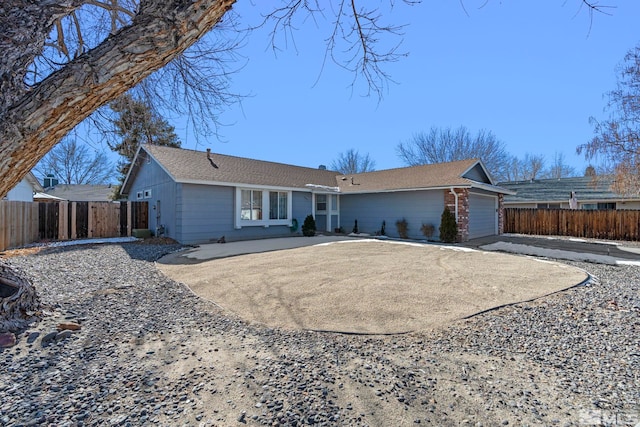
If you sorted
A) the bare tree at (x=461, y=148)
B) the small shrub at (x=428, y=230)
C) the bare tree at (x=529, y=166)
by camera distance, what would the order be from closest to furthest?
1. the small shrub at (x=428, y=230)
2. the bare tree at (x=461, y=148)
3. the bare tree at (x=529, y=166)

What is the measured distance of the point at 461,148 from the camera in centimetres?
2970

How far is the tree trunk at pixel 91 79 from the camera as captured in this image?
185 centimetres

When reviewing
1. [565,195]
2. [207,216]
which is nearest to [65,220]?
[207,216]

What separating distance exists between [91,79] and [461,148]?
3202 cm

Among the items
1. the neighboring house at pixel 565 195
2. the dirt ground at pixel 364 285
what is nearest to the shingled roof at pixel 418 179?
the dirt ground at pixel 364 285

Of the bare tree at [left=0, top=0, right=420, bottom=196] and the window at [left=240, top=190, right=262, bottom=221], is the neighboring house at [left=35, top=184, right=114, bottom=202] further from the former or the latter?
the bare tree at [left=0, top=0, right=420, bottom=196]

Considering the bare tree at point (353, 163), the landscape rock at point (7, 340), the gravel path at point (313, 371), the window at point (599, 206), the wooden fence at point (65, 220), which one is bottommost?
the gravel path at point (313, 371)

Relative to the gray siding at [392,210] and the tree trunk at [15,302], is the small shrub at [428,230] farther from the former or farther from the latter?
the tree trunk at [15,302]

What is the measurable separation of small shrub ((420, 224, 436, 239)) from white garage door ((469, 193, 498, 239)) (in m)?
1.68

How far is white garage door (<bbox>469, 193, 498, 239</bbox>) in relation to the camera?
1348 cm

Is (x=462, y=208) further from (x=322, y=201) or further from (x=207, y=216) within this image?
(x=207, y=216)

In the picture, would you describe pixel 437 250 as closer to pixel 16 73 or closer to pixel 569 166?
pixel 16 73

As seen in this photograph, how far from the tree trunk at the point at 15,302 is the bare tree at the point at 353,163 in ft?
114

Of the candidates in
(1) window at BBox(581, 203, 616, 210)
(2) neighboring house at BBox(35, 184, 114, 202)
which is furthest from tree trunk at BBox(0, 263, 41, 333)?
(2) neighboring house at BBox(35, 184, 114, 202)
